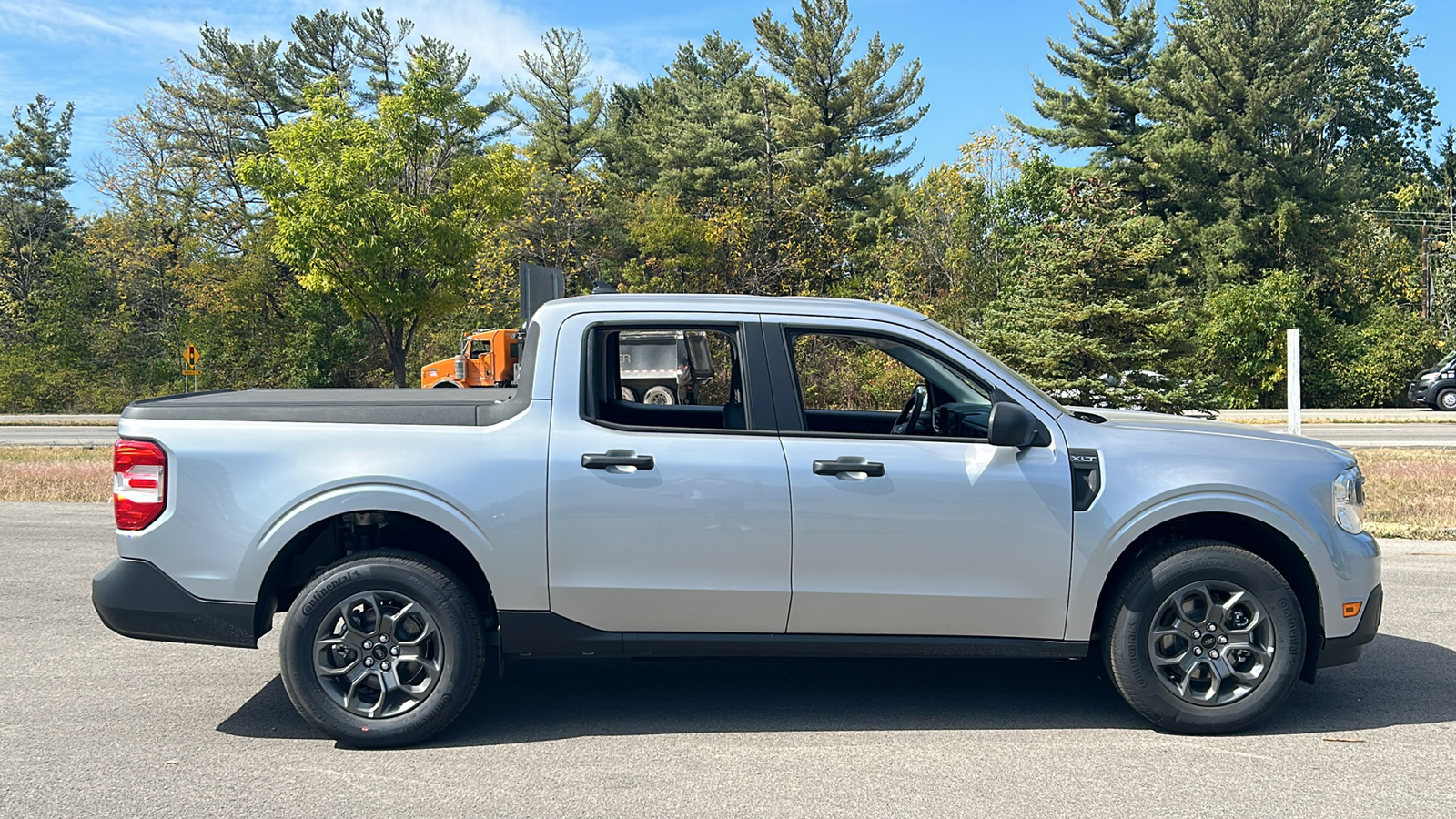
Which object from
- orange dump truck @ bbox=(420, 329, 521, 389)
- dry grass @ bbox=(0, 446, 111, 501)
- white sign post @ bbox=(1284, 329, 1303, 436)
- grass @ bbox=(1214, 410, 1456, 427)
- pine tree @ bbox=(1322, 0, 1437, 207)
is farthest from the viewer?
pine tree @ bbox=(1322, 0, 1437, 207)

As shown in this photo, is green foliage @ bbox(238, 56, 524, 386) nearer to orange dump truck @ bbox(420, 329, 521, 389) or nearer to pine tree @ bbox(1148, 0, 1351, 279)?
orange dump truck @ bbox(420, 329, 521, 389)

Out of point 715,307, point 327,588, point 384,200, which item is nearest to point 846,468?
point 715,307

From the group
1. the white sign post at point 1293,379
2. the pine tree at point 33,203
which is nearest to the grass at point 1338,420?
the white sign post at point 1293,379

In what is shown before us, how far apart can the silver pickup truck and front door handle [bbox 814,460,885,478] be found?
0.01m

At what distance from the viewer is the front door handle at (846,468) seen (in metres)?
4.66

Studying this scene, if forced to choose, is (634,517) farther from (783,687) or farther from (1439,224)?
(1439,224)

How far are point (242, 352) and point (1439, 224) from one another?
5375 cm

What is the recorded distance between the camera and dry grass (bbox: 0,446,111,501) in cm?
1340

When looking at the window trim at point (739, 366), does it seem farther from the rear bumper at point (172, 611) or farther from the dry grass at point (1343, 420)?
the dry grass at point (1343, 420)

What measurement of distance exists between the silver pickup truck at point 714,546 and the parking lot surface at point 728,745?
1.10 ft

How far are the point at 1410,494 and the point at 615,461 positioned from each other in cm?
1092

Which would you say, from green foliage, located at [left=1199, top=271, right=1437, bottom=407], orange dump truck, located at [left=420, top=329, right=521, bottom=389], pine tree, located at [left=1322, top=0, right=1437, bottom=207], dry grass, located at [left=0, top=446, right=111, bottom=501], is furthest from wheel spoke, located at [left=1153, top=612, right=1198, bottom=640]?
pine tree, located at [left=1322, top=0, right=1437, bottom=207]

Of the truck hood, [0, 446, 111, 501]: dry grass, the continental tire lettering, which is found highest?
the truck hood

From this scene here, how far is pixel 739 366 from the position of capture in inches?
194
